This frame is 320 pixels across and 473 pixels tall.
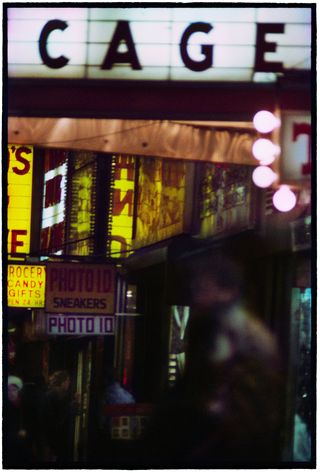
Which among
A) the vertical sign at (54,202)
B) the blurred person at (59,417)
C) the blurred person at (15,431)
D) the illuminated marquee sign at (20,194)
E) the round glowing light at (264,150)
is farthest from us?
the vertical sign at (54,202)

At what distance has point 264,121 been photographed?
10234mm

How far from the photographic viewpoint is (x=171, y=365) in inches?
465

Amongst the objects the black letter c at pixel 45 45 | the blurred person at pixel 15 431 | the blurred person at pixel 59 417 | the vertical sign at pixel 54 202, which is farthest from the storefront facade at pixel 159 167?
the vertical sign at pixel 54 202

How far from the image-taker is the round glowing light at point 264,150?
10.1 m

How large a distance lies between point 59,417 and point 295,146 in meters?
3.94

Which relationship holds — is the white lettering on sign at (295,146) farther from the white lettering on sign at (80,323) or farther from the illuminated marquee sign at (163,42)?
the white lettering on sign at (80,323)

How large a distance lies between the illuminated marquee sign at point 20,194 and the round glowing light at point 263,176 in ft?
9.32

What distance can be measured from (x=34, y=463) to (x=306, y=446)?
2713 mm

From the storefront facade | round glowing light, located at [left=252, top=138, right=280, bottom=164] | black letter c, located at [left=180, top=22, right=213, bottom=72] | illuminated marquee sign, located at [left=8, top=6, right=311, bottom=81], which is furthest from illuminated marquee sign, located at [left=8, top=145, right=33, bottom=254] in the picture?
round glowing light, located at [left=252, top=138, right=280, bottom=164]

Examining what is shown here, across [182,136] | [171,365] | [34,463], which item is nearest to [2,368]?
[34,463]

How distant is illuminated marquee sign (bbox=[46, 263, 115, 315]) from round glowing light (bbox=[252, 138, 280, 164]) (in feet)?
7.53

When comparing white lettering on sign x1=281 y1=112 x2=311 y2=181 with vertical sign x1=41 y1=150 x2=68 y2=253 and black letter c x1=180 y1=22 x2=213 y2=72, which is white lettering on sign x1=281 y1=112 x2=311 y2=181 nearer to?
black letter c x1=180 y1=22 x2=213 y2=72

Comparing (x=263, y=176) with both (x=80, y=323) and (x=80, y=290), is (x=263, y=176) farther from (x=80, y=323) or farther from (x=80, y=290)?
(x=80, y=323)

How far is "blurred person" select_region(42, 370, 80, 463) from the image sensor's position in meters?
10.8
